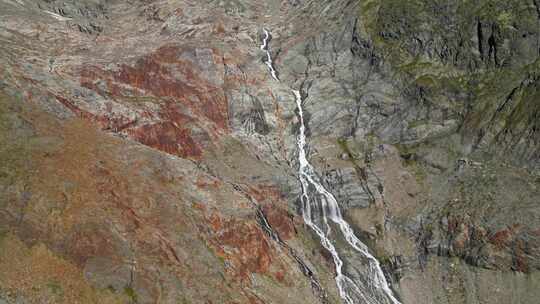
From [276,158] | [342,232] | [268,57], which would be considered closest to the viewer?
[342,232]

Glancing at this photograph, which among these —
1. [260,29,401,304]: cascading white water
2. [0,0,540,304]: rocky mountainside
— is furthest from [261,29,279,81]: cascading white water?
[260,29,401,304]: cascading white water

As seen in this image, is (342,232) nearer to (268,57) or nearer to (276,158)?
(276,158)

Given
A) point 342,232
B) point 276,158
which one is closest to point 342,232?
point 342,232

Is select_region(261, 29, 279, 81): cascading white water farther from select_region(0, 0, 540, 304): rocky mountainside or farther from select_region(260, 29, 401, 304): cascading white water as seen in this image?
select_region(260, 29, 401, 304): cascading white water

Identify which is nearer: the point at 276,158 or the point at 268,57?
the point at 276,158

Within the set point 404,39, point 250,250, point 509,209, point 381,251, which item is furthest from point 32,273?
point 404,39

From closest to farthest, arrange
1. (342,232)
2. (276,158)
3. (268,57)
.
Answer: (342,232)
(276,158)
(268,57)
